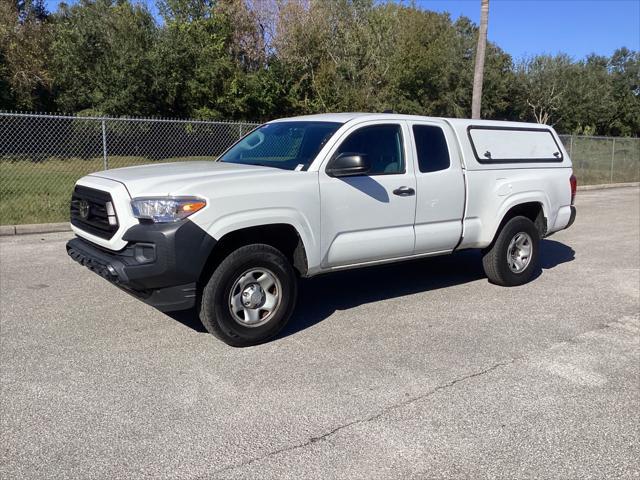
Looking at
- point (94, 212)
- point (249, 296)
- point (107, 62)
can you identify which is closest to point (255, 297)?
point (249, 296)

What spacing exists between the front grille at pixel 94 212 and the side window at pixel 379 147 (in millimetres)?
2038

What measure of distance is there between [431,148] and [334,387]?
9.42 feet

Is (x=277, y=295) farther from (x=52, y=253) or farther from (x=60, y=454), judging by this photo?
(x=52, y=253)

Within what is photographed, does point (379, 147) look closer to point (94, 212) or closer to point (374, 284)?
point (374, 284)

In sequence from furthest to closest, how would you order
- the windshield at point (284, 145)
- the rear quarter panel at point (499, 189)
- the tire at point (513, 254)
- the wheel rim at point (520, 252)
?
the wheel rim at point (520, 252) → the tire at point (513, 254) → the rear quarter panel at point (499, 189) → the windshield at point (284, 145)

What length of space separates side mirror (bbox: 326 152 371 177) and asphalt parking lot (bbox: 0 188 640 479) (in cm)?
139

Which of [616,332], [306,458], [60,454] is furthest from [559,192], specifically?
[60,454]

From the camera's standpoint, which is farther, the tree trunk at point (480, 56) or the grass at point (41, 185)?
the tree trunk at point (480, 56)

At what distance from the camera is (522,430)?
344cm

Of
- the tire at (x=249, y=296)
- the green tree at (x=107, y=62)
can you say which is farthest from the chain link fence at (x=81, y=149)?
the green tree at (x=107, y=62)

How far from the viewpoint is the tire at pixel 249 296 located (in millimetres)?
4430

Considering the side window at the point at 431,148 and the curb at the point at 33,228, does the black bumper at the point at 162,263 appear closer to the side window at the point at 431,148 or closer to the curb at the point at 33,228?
the side window at the point at 431,148

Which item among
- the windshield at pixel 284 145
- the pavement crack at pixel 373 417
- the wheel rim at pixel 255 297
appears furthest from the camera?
the windshield at pixel 284 145

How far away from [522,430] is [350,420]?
1039mm
